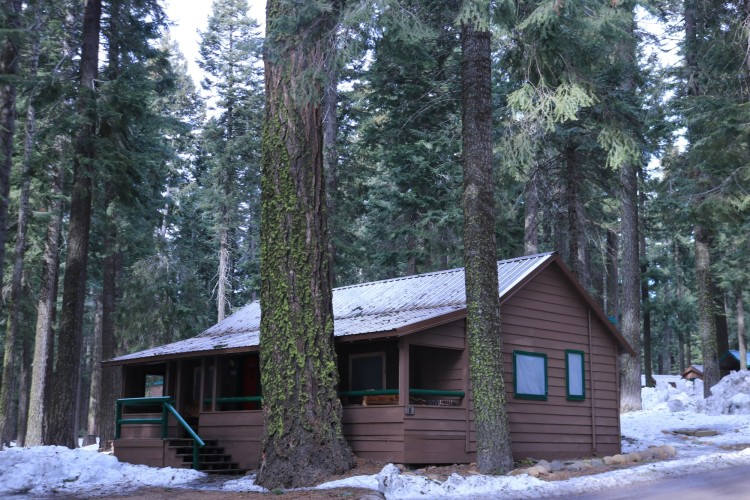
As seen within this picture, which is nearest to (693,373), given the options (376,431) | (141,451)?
(376,431)

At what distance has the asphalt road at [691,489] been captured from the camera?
9875mm

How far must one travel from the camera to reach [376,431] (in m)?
14.9

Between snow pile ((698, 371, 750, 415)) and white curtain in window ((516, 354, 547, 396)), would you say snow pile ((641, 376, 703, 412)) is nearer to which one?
snow pile ((698, 371, 750, 415))

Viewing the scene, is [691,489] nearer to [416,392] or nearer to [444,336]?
[416,392]

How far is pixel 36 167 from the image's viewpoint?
20094mm

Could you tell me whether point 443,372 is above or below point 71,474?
above

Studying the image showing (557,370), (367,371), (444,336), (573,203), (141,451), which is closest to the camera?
(444,336)

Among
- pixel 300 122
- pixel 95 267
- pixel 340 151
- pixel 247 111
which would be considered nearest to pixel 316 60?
pixel 300 122

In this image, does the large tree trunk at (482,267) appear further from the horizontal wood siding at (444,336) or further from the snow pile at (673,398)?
the snow pile at (673,398)

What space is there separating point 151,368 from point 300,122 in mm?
11978

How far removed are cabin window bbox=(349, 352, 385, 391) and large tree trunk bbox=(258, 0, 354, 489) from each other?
3541 millimetres

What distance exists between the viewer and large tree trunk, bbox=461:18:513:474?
13.2m

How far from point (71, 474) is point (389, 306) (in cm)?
802

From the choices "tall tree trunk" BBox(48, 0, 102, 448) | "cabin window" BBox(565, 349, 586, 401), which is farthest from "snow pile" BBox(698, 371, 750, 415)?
"tall tree trunk" BBox(48, 0, 102, 448)
